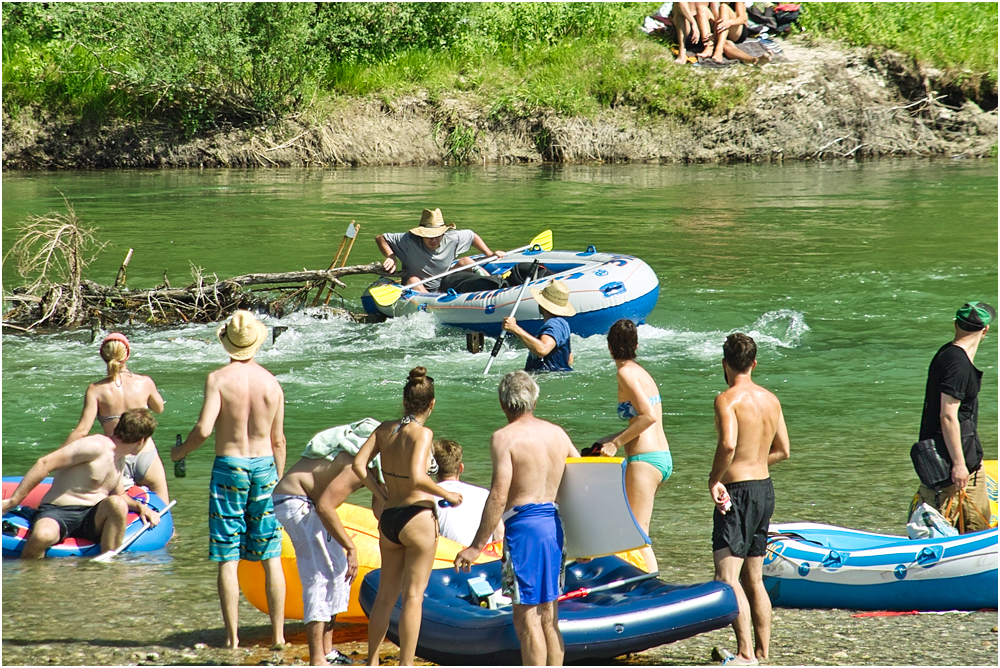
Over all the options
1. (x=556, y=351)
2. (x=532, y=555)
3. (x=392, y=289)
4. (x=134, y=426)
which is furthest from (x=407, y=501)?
(x=392, y=289)

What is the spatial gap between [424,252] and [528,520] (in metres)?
7.78

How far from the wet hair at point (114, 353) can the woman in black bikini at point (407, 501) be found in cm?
230

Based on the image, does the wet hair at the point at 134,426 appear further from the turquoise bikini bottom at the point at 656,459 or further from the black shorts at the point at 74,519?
the turquoise bikini bottom at the point at 656,459

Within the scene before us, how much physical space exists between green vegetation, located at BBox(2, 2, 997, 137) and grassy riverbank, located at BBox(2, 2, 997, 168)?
0.04 metres

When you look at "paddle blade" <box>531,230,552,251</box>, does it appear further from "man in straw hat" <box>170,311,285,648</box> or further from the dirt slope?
the dirt slope

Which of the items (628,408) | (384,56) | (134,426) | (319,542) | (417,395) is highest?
(384,56)

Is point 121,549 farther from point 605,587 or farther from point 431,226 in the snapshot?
point 431,226

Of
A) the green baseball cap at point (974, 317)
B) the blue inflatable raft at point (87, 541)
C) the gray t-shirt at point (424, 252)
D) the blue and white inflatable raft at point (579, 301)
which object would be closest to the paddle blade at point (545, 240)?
the blue and white inflatable raft at point (579, 301)

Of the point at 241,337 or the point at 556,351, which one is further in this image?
the point at 556,351

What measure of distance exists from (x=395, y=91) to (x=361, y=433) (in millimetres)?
25636

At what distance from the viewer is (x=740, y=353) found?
445 centimetres

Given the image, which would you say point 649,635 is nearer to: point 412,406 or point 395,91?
point 412,406

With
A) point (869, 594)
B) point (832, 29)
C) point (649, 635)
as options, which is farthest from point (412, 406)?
point (832, 29)

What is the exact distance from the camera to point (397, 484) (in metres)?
4.03
